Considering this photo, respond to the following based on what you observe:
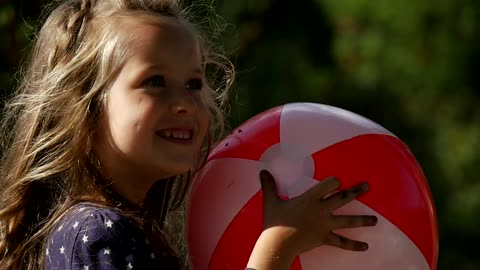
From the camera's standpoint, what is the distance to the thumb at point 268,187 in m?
2.62

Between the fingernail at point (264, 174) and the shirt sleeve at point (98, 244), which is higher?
the fingernail at point (264, 174)

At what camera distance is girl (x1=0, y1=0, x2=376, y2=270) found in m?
2.56

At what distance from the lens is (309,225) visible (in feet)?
8.42

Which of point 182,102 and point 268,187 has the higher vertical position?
point 182,102

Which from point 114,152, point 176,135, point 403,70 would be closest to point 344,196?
point 176,135

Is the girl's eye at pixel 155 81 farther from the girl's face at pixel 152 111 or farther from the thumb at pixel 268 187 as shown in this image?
the thumb at pixel 268 187

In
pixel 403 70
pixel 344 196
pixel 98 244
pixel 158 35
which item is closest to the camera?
pixel 98 244

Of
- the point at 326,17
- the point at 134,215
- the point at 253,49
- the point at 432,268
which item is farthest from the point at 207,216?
the point at 326,17

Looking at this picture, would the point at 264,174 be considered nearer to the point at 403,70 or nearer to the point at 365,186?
the point at 365,186

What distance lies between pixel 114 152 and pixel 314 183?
20.3 inches

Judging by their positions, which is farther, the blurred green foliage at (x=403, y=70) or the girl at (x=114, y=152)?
the blurred green foliage at (x=403, y=70)

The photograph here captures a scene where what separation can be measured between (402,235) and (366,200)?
0.13 meters

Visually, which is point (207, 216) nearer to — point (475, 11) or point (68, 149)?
point (68, 149)

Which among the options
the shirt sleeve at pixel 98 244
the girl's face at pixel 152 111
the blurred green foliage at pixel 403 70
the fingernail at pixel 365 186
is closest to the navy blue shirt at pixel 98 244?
the shirt sleeve at pixel 98 244
